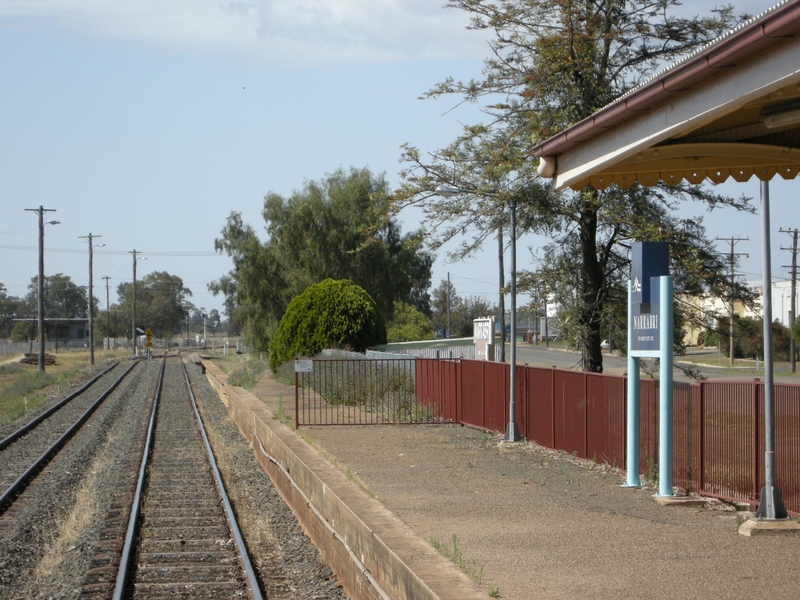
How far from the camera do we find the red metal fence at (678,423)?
8867 mm

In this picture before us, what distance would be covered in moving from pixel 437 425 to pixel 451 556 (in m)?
11.7

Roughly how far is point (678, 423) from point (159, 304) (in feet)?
523

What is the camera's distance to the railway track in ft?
29.7

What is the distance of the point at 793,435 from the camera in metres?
8.62

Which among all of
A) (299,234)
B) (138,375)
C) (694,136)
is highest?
(299,234)

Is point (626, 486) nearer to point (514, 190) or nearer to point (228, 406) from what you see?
point (514, 190)

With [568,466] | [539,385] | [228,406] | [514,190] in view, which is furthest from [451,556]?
[228,406]

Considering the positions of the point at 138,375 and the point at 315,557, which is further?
the point at 138,375

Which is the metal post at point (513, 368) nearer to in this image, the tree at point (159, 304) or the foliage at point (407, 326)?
the foliage at point (407, 326)

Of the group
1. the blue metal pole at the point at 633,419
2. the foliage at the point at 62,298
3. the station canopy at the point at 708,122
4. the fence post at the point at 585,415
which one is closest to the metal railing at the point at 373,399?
the fence post at the point at 585,415

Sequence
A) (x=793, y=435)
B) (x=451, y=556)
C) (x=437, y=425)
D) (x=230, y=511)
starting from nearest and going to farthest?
(x=451, y=556), (x=793, y=435), (x=230, y=511), (x=437, y=425)

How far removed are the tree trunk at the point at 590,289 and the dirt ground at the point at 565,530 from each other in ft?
12.5

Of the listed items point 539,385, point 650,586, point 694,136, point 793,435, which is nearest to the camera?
point 650,586

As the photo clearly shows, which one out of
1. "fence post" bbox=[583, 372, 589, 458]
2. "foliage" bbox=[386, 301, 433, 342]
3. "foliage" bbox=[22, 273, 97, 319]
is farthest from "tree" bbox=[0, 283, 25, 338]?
"fence post" bbox=[583, 372, 589, 458]
